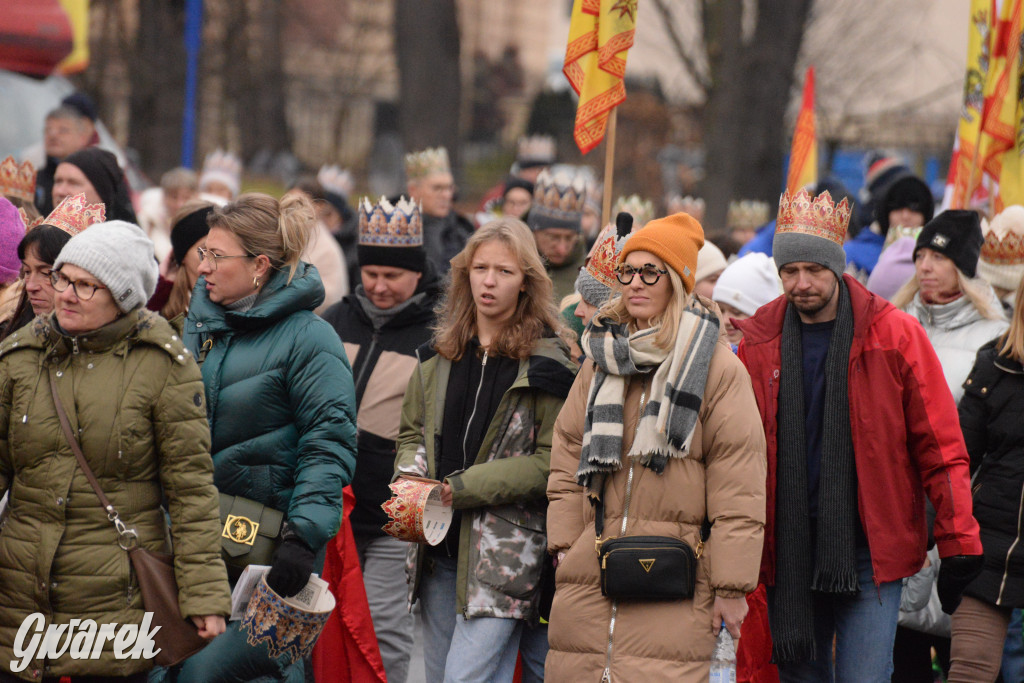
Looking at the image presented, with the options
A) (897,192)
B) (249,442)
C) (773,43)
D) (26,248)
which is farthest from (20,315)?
(773,43)

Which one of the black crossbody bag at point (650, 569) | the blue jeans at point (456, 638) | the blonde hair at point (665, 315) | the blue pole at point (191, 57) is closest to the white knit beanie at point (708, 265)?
the blonde hair at point (665, 315)

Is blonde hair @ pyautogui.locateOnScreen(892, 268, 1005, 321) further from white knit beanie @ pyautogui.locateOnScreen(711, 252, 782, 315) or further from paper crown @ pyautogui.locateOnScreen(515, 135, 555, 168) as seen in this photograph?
paper crown @ pyautogui.locateOnScreen(515, 135, 555, 168)

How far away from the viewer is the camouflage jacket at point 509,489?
4.88 meters

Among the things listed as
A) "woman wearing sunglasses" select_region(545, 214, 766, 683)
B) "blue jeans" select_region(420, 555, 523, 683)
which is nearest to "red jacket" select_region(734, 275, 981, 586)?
"woman wearing sunglasses" select_region(545, 214, 766, 683)

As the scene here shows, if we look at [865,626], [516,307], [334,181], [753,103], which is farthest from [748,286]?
[753,103]

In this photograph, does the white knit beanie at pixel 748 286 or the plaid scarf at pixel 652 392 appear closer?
the plaid scarf at pixel 652 392

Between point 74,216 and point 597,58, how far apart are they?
108 inches

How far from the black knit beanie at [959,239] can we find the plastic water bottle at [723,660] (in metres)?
2.78

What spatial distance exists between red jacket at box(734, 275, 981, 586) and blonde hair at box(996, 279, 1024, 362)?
834 millimetres

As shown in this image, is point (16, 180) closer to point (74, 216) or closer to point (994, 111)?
point (74, 216)

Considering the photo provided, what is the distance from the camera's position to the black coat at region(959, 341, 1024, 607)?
5660 mm

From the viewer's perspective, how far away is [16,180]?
22.3 feet

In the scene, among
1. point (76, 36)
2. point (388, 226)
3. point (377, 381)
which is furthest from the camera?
point (76, 36)

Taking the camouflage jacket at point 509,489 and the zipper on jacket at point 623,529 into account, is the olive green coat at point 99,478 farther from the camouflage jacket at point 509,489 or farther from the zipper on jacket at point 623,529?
the zipper on jacket at point 623,529
